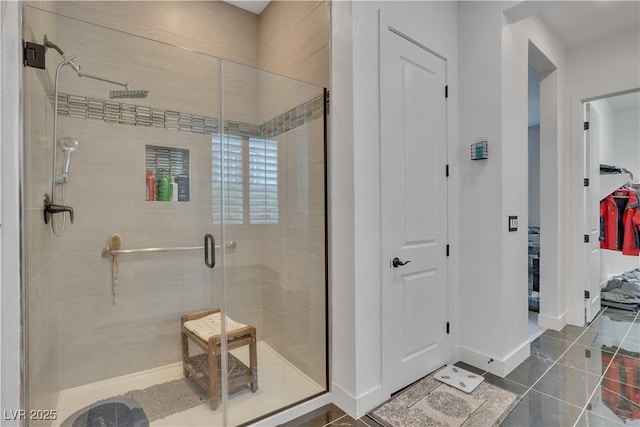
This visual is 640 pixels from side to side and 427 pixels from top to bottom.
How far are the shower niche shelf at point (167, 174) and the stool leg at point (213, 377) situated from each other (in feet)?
3.57

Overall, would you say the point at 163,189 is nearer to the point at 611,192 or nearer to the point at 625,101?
the point at 611,192

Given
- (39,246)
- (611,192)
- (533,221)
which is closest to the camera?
(39,246)

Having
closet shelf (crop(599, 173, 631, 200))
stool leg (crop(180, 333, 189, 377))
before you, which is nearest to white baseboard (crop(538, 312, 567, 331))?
closet shelf (crop(599, 173, 631, 200))

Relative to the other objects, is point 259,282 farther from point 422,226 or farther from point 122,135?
point 122,135

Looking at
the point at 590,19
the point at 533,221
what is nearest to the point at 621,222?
the point at 533,221

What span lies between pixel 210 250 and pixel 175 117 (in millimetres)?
1062

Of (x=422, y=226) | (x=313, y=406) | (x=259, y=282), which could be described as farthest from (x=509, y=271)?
(x=259, y=282)

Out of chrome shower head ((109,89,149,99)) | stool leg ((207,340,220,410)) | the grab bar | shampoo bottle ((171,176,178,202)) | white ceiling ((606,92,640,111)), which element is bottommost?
stool leg ((207,340,220,410))

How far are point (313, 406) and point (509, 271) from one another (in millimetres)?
1784

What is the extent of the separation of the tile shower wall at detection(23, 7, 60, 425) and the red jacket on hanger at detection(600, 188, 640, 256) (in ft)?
19.3

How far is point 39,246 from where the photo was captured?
4.98 feet

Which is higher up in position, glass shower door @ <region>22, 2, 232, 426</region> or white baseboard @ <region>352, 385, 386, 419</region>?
glass shower door @ <region>22, 2, 232, 426</region>

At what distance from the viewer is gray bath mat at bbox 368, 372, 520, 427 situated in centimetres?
183

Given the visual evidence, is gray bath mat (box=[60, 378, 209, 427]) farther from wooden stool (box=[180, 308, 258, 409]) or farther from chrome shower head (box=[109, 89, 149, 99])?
chrome shower head (box=[109, 89, 149, 99])
